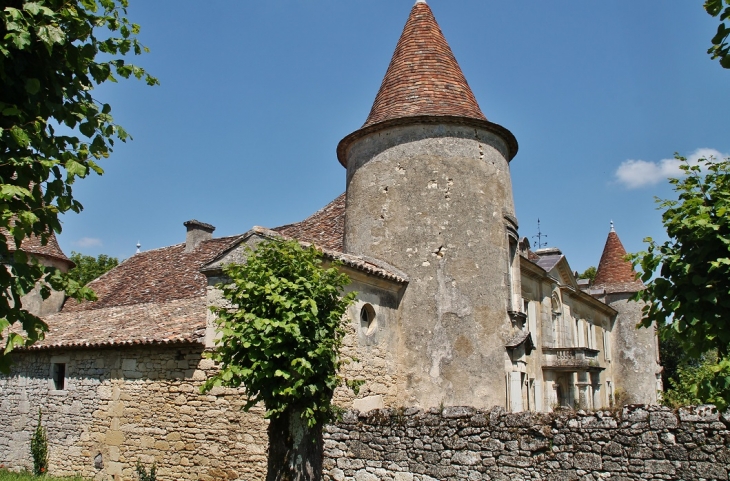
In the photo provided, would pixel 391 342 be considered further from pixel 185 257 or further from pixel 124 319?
pixel 185 257

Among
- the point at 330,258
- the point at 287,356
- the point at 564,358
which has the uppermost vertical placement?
the point at 330,258

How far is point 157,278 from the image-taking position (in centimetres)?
1939

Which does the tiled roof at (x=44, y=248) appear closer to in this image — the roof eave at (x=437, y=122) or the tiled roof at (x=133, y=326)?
the tiled roof at (x=133, y=326)

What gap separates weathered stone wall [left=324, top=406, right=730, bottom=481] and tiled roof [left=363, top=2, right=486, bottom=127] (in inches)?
273

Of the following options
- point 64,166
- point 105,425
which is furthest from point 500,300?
point 64,166

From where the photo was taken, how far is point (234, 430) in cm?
1085

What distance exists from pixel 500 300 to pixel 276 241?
19.1 ft

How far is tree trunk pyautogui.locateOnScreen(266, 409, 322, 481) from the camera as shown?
758 centimetres

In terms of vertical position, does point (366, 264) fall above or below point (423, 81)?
below

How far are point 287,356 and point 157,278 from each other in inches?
511

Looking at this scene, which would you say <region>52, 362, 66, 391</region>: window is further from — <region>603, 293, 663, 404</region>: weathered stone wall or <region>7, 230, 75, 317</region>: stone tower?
<region>603, 293, 663, 404</region>: weathered stone wall

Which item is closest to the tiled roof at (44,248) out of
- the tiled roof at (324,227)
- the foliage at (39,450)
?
the foliage at (39,450)

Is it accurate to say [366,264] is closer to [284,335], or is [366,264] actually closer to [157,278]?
[284,335]

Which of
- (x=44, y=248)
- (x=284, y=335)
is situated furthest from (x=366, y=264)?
(x=44, y=248)
